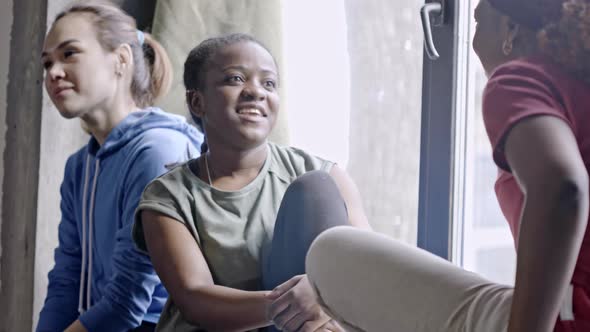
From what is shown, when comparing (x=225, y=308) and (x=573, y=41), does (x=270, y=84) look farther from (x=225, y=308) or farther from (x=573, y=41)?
(x=573, y=41)

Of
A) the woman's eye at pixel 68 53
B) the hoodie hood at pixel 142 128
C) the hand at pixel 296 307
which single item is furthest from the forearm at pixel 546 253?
the woman's eye at pixel 68 53

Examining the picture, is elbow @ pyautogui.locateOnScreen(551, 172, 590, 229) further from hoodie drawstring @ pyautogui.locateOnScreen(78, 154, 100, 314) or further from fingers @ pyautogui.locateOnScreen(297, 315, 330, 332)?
hoodie drawstring @ pyautogui.locateOnScreen(78, 154, 100, 314)

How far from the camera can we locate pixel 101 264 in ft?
5.23

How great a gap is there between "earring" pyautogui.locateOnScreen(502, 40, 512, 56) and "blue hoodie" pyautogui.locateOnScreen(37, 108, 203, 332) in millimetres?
717

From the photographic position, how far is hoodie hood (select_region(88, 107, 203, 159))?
1.57m

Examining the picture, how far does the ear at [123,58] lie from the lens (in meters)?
1.67

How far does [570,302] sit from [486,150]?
0.83 m

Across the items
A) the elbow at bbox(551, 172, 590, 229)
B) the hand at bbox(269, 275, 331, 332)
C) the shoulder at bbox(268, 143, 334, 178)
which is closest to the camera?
the elbow at bbox(551, 172, 590, 229)

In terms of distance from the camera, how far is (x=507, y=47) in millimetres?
879

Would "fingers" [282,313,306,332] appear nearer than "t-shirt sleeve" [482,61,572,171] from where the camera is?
No

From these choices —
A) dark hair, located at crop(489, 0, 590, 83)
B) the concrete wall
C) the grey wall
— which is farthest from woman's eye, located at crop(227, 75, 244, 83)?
the concrete wall

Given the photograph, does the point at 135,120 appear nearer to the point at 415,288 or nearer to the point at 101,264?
the point at 101,264

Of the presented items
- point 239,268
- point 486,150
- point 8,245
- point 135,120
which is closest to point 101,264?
point 135,120

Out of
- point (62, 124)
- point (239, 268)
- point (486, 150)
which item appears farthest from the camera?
point (62, 124)
